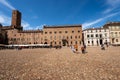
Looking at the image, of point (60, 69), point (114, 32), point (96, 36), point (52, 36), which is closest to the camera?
point (60, 69)

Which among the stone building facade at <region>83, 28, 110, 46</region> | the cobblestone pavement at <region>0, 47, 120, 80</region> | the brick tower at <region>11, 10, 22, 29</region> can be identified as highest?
the brick tower at <region>11, 10, 22, 29</region>

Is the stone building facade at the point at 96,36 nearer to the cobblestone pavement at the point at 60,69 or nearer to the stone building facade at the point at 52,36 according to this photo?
the stone building facade at the point at 52,36

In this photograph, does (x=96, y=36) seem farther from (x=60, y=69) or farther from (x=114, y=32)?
(x=60, y=69)

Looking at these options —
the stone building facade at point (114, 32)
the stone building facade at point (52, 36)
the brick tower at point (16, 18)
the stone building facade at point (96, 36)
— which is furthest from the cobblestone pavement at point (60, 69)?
the brick tower at point (16, 18)

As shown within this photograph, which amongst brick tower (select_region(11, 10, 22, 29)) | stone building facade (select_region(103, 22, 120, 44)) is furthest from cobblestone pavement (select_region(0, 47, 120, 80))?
brick tower (select_region(11, 10, 22, 29))

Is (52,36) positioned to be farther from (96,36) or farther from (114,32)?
(114,32)

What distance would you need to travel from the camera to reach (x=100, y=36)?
197ft

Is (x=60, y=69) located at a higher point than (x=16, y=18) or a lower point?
lower

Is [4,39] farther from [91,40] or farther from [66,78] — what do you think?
[66,78]

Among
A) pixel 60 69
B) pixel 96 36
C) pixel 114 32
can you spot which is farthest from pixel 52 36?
pixel 60 69

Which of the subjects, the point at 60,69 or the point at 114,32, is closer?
the point at 60,69

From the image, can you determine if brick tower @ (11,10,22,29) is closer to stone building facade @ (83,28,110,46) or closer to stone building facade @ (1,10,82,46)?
stone building facade @ (1,10,82,46)

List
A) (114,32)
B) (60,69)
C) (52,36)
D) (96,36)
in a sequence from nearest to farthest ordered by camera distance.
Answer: (60,69), (114,32), (96,36), (52,36)

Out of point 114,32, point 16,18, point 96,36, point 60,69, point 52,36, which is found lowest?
point 60,69
